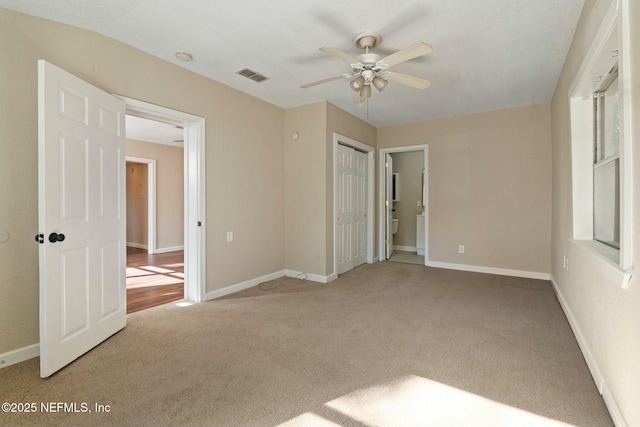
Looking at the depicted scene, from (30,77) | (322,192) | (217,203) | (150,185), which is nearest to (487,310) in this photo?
(322,192)

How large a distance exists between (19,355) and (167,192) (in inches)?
212

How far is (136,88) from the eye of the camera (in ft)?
9.01

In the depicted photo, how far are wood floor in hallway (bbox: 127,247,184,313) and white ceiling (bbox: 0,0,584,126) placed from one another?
2.60 m

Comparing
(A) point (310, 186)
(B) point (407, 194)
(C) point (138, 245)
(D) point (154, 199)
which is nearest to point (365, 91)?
(A) point (310, 186)

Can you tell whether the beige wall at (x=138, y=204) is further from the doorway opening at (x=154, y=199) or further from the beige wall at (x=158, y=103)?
the beige wall at (x=158, y=103)

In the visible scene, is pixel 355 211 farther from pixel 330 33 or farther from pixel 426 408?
pixel 426 408

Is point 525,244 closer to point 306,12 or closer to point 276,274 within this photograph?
point 276,274

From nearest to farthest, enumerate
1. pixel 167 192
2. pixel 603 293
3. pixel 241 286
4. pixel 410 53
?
1. pixel 603 293
2. pixel 410 53
3. pixel 241 286
4. pixel 167 192

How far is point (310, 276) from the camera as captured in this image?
4281 millimetres

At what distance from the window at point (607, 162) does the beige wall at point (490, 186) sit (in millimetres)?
2091

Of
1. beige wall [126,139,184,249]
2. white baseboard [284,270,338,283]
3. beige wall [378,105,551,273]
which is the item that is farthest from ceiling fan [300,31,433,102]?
beige wall [126,139,184,249]

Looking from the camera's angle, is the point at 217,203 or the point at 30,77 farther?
the point at 217,203

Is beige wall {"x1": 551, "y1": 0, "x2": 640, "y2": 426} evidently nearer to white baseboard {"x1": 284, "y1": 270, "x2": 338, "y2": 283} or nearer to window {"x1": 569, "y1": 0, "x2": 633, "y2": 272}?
window {"x1": 569, "y1": 0, "x2": 633, "y2": 272}

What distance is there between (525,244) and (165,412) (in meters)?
4.84
